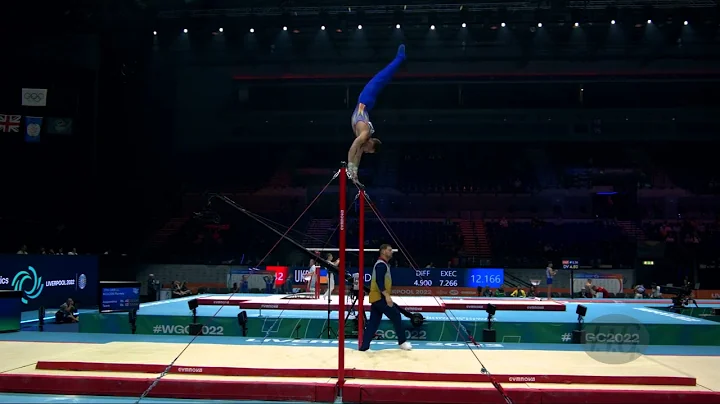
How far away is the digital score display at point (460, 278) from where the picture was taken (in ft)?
68.4

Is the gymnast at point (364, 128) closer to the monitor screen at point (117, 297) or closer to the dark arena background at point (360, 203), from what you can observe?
the dark arena background at point (360, 203)

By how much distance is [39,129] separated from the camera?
19.7m

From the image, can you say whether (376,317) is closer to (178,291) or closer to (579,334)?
(579,334)

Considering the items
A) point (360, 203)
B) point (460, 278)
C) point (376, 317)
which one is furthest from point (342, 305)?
point (460, 278)

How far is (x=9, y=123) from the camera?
1923cm

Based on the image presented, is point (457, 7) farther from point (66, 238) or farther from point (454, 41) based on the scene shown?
point (66, 238)

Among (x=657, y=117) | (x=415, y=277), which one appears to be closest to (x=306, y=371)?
(x=415, y=277)

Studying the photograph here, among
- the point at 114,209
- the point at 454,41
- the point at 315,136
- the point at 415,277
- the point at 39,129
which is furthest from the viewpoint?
the point at 315,136

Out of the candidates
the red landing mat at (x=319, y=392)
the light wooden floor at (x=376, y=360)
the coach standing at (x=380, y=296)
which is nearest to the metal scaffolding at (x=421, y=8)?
the coach standing at (x=380, y=296)

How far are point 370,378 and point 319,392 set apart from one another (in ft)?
2.11

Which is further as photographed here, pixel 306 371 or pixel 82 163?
pixel 82 163

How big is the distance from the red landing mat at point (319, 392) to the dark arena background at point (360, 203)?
0.02m

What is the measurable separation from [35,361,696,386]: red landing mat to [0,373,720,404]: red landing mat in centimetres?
27

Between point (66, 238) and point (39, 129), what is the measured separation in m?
4.08
